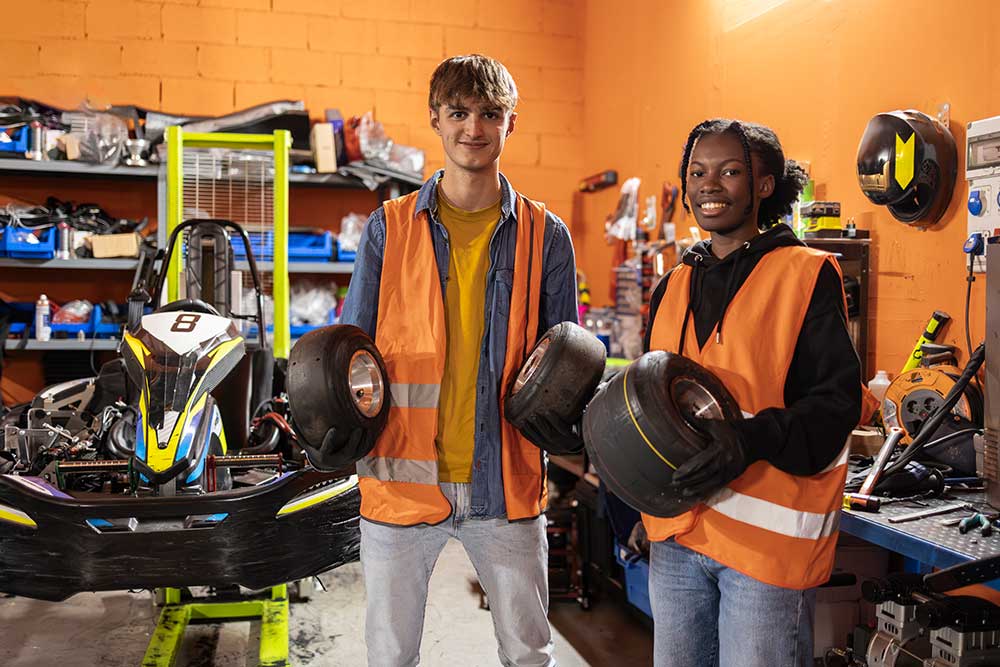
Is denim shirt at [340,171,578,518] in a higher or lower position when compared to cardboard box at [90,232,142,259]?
lower

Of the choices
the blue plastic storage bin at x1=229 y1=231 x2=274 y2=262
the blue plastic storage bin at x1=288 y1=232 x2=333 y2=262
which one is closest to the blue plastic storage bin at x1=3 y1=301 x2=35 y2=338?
the blue plastic storage bin at x1=229 y1=231 x2=274 y2=262

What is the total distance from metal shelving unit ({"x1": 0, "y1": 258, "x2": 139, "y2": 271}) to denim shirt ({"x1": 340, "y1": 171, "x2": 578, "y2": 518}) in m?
3.67

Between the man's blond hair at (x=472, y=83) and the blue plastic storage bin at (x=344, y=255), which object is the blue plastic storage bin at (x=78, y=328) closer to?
the blue plastic storage bin at (x=344, y=255)

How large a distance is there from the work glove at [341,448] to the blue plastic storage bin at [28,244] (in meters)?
3.87

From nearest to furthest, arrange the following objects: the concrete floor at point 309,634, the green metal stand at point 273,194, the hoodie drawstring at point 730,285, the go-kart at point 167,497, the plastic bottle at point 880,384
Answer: the hoodie drawstring at point 730,285 → the go-kart at point 167,497 → the plastic bottle at point 880,384 → the concrete floor at point 309,634 → the green metal stand at point 273,194

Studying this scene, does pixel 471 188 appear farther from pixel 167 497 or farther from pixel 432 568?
pixel 167 497

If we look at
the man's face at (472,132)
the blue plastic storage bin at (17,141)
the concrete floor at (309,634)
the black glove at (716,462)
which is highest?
the blue plastic storage bin at (17,141)

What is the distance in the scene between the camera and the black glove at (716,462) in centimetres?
142

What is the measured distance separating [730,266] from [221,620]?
2.75 metres

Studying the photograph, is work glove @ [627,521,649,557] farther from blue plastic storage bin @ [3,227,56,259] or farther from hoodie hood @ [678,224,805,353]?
blue plastic storage bin @ [3,227,56,259]

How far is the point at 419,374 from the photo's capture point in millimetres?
1846

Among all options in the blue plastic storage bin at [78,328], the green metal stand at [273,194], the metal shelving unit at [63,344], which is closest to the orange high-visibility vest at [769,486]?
the green metal stand at [273,194]

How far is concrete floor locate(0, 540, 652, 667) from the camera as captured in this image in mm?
3230

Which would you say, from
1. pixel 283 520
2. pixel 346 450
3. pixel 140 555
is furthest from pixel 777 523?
pixel 140 555
